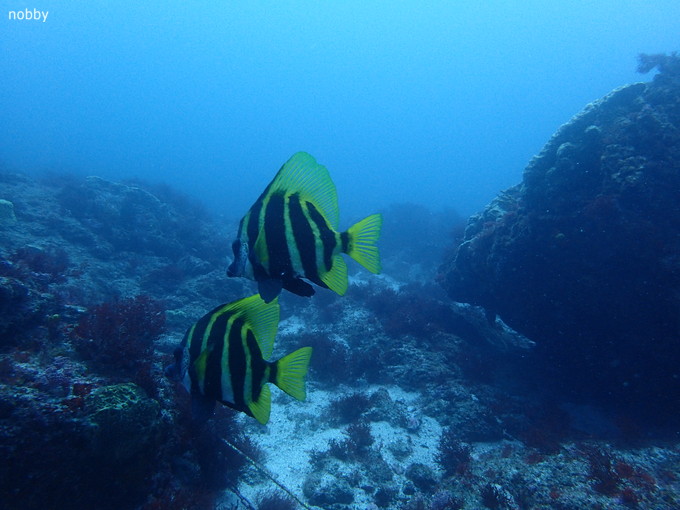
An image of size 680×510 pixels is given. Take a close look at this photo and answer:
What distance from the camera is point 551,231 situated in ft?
26.1

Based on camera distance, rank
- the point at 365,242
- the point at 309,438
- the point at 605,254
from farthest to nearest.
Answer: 1. the point at 605,254
2. the point at 309,438
3. the point at 365,242

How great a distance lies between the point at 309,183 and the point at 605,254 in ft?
26.2

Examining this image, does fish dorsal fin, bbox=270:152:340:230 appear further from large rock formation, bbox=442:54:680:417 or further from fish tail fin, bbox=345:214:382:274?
large rock formation, bbox=442:54:680:417

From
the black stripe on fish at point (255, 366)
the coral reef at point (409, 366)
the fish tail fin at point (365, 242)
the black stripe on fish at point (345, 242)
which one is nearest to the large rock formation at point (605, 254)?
the coral reef at point (409, 366)

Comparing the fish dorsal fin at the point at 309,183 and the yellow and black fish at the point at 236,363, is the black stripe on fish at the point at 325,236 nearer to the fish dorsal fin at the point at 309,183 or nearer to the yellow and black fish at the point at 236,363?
the fish dorsal fin at the point at 309,183

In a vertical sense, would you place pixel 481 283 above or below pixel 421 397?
above

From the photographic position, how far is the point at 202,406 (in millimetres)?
1996

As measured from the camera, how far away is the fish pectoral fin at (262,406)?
197 cm

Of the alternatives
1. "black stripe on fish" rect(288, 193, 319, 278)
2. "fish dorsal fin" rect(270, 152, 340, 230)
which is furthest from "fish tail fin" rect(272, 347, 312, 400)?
"fish dorsal fin" rect(270, 152, 340, 230)

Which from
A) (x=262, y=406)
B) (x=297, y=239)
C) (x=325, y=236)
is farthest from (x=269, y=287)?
(x=262, y=406)

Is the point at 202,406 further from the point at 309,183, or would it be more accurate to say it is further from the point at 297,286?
the point at 309,183

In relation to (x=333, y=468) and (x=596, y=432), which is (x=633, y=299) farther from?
(x=333, y=468)

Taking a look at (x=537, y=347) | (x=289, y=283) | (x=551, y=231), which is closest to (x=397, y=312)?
(x=537, y=347)

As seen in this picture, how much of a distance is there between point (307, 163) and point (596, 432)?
8.21 meters
